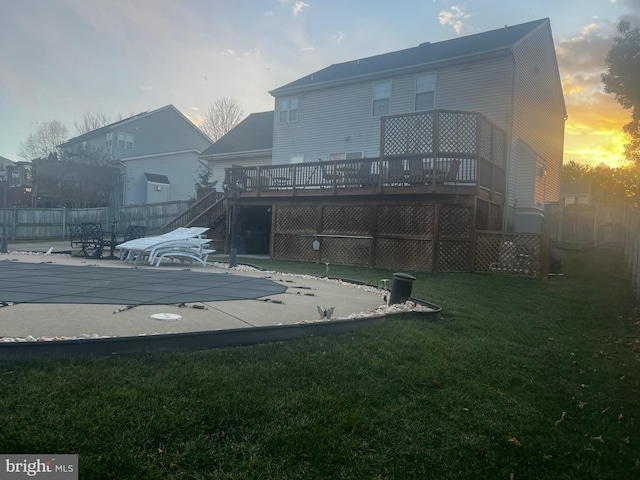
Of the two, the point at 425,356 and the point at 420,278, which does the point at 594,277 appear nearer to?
the point at 420,278

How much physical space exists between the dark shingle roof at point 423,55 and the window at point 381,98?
0.49 m

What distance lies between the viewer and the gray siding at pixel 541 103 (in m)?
14.7

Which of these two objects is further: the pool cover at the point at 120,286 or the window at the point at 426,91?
the window at the point at 426,91

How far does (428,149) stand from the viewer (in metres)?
11.0

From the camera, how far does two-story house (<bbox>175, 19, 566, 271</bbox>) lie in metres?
10.8

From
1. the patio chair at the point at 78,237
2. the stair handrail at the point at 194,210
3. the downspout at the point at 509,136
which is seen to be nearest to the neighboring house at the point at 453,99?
the downspout at the point at 509,136

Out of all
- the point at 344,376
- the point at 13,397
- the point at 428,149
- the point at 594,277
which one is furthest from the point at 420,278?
the point at 13,397

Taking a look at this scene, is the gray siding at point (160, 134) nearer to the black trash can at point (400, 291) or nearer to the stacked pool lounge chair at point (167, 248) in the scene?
the stacked pool lounge chair at point (167, 248)

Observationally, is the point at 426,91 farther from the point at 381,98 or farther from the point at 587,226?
the point at 587,226

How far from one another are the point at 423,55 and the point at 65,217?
17.4m

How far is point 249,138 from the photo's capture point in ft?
73.3

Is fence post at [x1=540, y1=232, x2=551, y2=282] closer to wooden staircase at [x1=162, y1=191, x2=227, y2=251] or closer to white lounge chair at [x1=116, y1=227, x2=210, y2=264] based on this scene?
white lounge chair at [x1=116, y1=227, x2=210, y2=264]

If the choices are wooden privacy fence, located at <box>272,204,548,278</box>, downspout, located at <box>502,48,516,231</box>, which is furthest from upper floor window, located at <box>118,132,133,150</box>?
downspout, located at <box>502,48,516,231</box>

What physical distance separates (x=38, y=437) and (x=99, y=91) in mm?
19610
